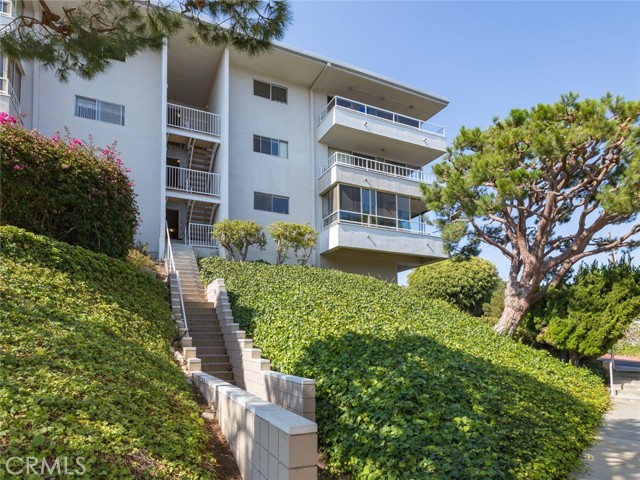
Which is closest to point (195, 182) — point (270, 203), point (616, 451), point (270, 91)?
point (270, 203)

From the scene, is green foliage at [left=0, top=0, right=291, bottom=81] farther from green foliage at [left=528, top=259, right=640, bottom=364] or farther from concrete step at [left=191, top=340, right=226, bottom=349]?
green foliage at [left=528, top=259, right=640, bottom=364]

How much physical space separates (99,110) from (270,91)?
23.7 ft

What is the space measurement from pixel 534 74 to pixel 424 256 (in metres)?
11.2

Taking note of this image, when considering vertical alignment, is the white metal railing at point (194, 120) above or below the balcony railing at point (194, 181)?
above

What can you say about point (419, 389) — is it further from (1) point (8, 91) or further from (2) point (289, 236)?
(1) point (8, 91)

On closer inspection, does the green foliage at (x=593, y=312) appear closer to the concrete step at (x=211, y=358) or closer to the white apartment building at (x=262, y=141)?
the white apartment building at (x=262, y=141)

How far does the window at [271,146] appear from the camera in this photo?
18641 millimetres

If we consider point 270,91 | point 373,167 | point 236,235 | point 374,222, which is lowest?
point 236,235

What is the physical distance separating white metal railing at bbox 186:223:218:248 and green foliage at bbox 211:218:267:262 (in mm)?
1298

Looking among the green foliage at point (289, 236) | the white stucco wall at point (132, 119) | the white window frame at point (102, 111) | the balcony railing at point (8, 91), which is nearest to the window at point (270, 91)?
the white stucco wall at point (132, 119)

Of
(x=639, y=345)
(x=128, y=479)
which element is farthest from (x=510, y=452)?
(x=639, y=345)

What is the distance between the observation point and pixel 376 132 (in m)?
19.3

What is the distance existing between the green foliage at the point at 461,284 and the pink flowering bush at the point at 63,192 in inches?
542

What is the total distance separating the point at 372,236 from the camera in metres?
18.1
